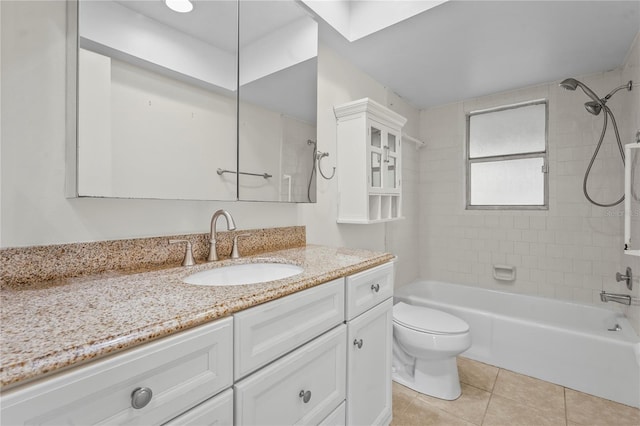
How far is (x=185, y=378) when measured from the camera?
0.64 meters

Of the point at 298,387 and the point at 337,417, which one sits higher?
the point at 298,387

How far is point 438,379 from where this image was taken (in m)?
1.86

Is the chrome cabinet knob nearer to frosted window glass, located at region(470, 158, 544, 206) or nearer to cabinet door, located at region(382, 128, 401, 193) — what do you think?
cabinet door, located at region(382, 128, 401, 193)

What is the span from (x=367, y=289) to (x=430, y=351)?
2.81 ft

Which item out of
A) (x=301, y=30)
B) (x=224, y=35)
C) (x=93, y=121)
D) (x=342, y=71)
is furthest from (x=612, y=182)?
(x=93, y=121)

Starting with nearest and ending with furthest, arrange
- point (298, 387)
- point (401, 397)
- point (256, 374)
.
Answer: point (256, 374) → point (298, 387) → point (401, 397)

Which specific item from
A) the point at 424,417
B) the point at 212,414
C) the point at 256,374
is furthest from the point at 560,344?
the point at 212,414

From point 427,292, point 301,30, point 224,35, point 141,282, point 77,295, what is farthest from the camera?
point 427,292

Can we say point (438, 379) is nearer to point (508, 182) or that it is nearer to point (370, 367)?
point (370, 367)

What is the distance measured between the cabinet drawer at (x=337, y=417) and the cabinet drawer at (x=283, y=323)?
343 mm

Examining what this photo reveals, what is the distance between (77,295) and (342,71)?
201 centimetres

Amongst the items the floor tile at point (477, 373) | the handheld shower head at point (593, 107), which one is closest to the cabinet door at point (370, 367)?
the floor tile at point (477, 373)

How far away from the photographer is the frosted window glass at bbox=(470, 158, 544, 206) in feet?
8.80

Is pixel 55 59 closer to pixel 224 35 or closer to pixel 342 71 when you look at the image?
pixel 224 35
